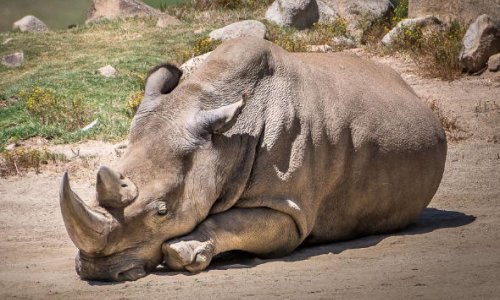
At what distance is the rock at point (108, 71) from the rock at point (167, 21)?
5336 mm

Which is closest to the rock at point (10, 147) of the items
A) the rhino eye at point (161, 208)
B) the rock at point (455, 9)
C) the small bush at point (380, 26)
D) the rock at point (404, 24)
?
the rhino eye at point (161, 208)

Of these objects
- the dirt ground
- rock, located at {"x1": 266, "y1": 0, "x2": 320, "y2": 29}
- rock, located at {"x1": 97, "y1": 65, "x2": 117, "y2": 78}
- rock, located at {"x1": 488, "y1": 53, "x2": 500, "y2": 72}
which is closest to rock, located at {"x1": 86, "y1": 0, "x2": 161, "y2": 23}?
rock, located at {"x1": 266, "y1": 0, "x2": 320, "y2": 29}

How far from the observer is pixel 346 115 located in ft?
26.6

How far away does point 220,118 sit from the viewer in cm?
722

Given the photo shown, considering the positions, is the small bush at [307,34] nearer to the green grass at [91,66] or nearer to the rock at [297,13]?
the rock at [297,13]

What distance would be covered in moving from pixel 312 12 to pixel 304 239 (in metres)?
14.7

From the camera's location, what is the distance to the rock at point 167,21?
23589mm

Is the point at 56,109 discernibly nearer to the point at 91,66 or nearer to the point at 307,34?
the point at 91,66

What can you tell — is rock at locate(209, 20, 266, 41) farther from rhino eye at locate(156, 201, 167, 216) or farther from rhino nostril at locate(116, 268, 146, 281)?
rhino nostril at locate(116, 268, 146, 281)

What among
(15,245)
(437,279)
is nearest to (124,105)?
(15,245)

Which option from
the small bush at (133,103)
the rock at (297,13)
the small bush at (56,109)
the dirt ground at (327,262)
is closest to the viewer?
the dirt ground at (327,262)

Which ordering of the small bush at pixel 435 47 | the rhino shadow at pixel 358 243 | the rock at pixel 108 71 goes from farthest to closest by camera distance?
the rock at pixel 108 71
the small bush at pixel 435 47
the rhino shadow at pixel 358 243

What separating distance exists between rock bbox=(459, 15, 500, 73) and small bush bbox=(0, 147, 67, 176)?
7.23 metres

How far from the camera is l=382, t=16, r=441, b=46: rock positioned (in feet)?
61.7
